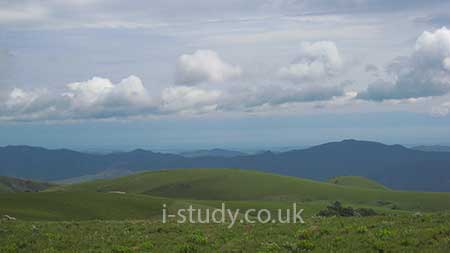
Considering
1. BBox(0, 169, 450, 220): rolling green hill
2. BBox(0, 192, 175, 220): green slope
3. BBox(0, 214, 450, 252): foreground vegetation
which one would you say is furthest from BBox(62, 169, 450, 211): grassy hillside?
BBox(0, 214, 450, 252): foreground vegetation

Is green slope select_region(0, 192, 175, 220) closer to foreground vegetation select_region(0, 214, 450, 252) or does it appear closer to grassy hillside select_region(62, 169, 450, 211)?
foreground vegetation select_region(0, 214, 450, 252)

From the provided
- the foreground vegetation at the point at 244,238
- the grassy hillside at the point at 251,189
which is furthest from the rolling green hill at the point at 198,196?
the foreground vegetation at the point at 244,238

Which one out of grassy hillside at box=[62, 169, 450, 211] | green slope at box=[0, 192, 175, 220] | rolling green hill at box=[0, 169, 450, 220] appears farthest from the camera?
grassy hillside at box=[62, 169, 450, 211]

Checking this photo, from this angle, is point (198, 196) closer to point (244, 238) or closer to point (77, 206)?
point (77, 206)

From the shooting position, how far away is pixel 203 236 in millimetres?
23250

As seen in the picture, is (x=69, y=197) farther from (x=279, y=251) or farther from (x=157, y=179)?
(x=157, y=179)

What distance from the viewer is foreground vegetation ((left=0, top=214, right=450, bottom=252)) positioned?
60.7 ft

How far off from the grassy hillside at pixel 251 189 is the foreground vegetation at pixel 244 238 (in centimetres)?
11197

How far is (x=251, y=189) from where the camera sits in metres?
153

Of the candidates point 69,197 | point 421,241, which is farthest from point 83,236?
point 69,197

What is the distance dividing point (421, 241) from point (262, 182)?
14392 centimetres

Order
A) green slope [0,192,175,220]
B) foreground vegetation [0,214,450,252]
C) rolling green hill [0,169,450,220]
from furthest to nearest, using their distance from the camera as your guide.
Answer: rolling green hill [0,169,450,220] < green slope [0,192,175,220] < foreground vegetation [0,214,450,252]

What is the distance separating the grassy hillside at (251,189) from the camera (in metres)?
140

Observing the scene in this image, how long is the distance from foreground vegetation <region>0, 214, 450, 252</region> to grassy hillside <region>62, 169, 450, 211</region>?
11197 cm
